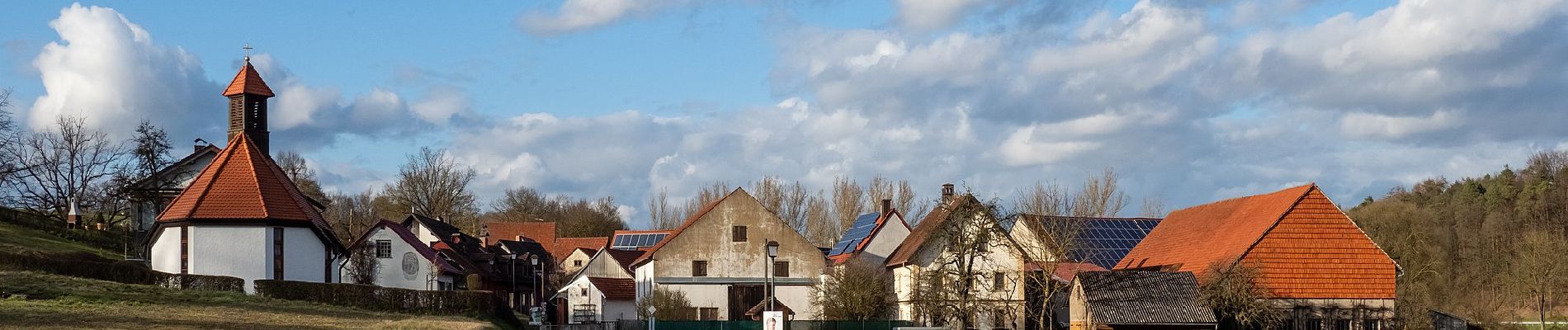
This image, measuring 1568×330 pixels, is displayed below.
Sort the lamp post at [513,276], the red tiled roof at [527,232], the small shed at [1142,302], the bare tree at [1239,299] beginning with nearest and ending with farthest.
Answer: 1. the small shed at [1142,302]
2. the bare tree at [1239,299]
3. the lamp post at [513,276]
4. the red tiled roof at [527,232]

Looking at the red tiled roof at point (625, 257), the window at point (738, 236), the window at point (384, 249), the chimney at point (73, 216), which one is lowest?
the red tiled roof at point (625, 257)

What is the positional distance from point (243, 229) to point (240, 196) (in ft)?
5.35

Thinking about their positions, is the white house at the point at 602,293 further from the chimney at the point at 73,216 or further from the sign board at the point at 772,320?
the sign board at the point at 772,320

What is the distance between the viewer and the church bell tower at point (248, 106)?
201 ft

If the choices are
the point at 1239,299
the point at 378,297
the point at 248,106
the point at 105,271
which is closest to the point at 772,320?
the point at 378,297

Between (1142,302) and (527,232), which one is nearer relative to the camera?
(1142,302)

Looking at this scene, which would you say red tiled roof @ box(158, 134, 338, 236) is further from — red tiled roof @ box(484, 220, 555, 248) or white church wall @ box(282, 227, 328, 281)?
red tiled roof @ box(484, 220, 555, 248)

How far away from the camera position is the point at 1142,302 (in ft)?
156

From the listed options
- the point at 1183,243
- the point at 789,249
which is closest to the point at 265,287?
the point at 789,249

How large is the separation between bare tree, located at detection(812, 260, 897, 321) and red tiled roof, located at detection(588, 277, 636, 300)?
15730 mm

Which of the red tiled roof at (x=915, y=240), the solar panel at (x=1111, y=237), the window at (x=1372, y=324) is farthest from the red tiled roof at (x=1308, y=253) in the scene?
the solar panel at (x=1111, y=237)

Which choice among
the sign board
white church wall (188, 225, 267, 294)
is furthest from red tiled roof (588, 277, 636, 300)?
the sign board

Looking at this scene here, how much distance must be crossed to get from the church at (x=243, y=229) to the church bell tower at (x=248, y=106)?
5075 mm

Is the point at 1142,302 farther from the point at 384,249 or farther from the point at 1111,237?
the point at 384,249
